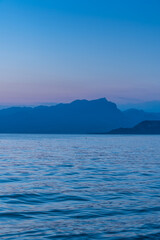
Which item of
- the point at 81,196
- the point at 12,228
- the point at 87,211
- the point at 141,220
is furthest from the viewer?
the point at 81,196

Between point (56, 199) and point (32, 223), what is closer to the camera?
point (32, 223)

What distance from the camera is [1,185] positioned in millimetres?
25922

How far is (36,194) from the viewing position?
22.1 meters

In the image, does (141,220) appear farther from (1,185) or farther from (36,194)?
(1,185)

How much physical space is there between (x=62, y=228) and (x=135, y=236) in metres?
3.28

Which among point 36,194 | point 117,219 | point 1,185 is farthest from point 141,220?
point 1,185

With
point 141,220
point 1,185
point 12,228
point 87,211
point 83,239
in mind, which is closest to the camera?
point 83,239

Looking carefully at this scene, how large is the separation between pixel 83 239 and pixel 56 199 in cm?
771

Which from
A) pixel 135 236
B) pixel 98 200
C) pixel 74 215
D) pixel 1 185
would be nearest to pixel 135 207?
pixel 98 200

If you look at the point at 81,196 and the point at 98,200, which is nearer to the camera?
the point at 98,200

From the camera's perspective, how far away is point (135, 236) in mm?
13320

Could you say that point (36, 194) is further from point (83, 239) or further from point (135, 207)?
point (83, 239)

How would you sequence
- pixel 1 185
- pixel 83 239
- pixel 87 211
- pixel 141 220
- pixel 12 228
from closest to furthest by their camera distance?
pixel 83 239 → pixel 12 228 → pixel 141 220 → pixel 87 211 → pixel 1 185

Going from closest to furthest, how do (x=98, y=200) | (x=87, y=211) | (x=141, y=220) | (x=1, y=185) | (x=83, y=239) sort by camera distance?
(x=83, y=239), (x=141, y=220), (x=87, y=211), (x=98, y=200), (x=1, y=185)
